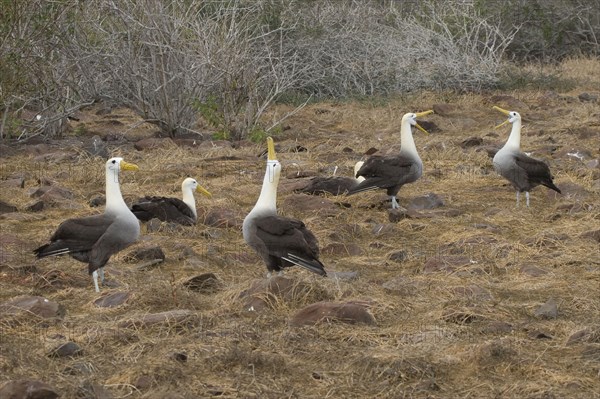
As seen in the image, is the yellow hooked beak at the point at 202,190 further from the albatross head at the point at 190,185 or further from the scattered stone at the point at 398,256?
the scattered stone at the point at 398,256

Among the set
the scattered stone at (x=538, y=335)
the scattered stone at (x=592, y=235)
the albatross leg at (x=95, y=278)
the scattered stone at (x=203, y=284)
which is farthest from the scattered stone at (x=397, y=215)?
the scattered stone at (x=538, y=335)

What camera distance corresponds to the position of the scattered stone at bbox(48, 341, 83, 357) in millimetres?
5273

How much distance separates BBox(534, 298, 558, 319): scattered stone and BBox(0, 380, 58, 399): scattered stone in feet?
9.16

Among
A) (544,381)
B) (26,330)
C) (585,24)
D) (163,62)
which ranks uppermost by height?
(544,381)

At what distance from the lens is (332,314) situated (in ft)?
19.2

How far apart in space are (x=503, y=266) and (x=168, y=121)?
715 cm

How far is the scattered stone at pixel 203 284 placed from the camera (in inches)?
263

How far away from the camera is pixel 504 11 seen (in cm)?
2112

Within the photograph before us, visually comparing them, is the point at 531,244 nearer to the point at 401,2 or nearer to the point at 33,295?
the point at 33,295

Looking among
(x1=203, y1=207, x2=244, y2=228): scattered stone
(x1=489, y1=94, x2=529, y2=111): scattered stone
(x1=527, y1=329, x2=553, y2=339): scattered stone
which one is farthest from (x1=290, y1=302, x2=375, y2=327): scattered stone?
(x1=489, y1=94, x2=529, y2=111): scattered stone

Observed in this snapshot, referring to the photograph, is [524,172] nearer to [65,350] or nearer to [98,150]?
[98,150]

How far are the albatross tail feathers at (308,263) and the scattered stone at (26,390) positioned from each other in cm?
221

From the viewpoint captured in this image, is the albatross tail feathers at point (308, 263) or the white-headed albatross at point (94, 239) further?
the white-headed albatross at point (94, 239)

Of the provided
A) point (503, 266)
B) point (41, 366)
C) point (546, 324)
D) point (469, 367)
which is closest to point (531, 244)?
point (503, 266)
